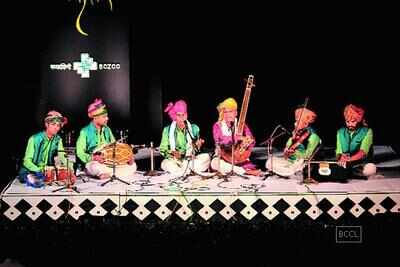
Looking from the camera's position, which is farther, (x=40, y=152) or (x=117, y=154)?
(x=117, y=154)

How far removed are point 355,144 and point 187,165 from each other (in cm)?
208

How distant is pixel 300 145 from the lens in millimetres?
8039

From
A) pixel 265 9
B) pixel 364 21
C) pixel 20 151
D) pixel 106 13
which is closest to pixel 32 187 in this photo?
pixel 20 151

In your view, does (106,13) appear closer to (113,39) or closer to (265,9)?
(113,39)

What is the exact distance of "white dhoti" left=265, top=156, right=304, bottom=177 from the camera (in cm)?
779

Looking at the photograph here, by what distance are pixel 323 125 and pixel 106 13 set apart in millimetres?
3298

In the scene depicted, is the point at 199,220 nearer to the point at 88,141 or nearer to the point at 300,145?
the point at 300,145

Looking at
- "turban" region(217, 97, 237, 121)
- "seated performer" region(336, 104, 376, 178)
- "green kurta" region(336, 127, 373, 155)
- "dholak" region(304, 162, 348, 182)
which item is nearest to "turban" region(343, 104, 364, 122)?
"seated performer" region(336, 104, 376, 178)

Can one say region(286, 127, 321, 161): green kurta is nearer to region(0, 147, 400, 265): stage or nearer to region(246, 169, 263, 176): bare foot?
region(246, 169, 263, 176): bare foot

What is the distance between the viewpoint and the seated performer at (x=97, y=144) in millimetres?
7898

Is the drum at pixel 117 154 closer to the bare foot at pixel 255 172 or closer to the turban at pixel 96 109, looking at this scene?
the turban at pixel 96 109

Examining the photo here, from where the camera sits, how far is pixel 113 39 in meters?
8.52

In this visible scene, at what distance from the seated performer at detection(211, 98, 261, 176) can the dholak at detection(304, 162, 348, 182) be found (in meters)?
0.74

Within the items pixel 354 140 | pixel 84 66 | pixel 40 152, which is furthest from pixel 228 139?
pixel 40 152
